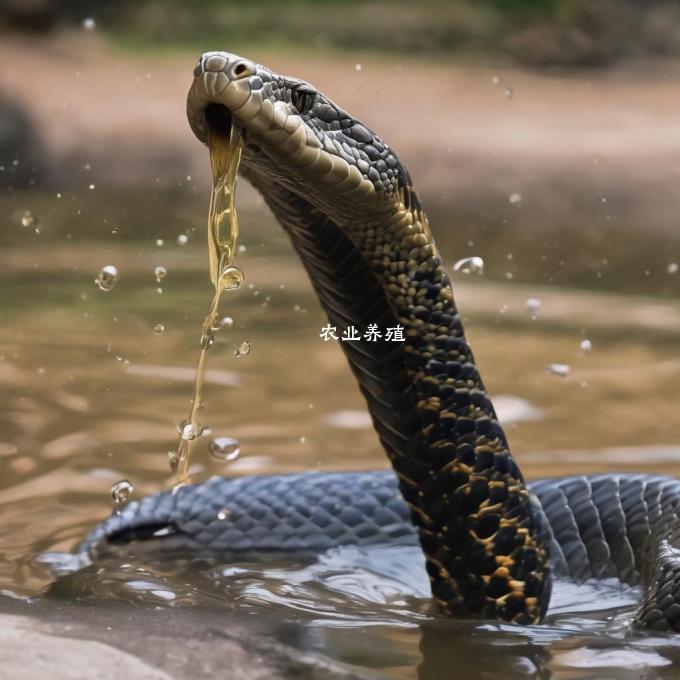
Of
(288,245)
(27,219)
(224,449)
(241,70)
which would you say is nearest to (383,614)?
(241,70)

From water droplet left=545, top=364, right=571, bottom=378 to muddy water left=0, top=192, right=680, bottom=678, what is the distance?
6cm

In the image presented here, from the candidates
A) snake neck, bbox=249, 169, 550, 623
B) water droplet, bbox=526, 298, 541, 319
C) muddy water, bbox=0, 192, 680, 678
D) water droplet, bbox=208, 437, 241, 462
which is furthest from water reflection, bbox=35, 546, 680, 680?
water droplet, bbox=526, 298, 541, 319

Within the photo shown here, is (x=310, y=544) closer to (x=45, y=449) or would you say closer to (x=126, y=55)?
(x=45, y=449)

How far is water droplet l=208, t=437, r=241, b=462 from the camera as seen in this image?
16.9 ft

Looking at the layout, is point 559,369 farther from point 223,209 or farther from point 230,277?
point 223,209

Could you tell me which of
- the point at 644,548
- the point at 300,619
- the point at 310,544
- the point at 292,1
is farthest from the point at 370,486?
the point at 292,1

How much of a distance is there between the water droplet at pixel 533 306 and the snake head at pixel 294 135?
462 cm

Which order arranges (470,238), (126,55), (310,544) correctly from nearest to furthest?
1. (310,544)
2. (470,238)
3. (126,55)

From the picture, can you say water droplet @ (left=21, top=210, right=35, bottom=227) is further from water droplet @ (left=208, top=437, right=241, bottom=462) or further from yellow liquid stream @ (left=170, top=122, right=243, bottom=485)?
yellow liquid stream @ (left=170, top=122, right=243, bottom=485)

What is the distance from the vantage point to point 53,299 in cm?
760

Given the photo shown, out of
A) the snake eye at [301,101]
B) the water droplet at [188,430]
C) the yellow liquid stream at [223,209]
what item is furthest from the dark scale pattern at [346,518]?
the snake eye at [301,101]

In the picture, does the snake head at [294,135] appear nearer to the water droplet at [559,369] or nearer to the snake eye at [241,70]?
the snake eye at [241,70]

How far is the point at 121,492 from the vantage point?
452 cm

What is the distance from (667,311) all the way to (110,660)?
5.69m
